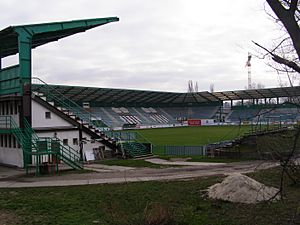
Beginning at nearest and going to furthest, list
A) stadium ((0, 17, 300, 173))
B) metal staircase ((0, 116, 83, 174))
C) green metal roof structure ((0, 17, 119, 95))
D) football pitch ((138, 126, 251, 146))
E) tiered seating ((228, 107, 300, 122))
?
tiered seating ((228, 107, 300, 122)) → metal staircase ((0, 116, 83, 174)) → stadium ((0, 17, 300, 173)) → green metal roof structure ((0, 17, 119, 95)) → football pitch ((138, 126, 251, 146))

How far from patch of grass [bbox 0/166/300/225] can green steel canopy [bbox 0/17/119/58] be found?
13.2m

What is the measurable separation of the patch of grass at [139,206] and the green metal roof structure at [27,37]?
1164cm

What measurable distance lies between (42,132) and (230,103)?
9290 centimetres

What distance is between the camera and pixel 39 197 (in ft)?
48.3

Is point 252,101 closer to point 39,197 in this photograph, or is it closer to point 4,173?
point 4,173

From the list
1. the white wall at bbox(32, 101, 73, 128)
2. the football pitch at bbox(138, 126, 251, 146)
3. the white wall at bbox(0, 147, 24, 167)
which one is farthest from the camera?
the football pitch at bbox(138, 126, 251, 146)

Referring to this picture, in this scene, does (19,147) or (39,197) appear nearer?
(39,197)

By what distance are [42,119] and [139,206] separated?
18042 mm

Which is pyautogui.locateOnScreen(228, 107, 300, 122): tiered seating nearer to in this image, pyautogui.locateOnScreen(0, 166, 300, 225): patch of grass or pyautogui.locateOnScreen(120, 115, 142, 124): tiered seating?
pyautogui.locateOnScreen(0, 166, 300, 225): patch of grass

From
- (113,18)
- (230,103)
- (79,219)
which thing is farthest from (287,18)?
(230,103)

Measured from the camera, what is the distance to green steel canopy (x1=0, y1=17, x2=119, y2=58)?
86.8ft

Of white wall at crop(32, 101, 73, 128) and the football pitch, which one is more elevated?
white wall at crop(32, 101, 73, 128)

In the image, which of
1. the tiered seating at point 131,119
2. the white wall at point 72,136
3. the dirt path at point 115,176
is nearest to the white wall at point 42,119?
the white wall at point 72,136

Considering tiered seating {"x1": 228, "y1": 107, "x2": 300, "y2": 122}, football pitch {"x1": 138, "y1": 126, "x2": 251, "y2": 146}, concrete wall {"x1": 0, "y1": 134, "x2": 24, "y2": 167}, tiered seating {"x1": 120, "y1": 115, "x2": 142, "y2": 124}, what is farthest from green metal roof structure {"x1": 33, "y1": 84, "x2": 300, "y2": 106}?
tiered seating {"x1": 228, "y1": 107, "x2": 300, "y2": 122}
